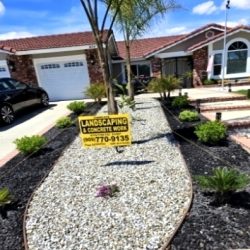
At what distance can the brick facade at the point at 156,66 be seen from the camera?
65.4ft

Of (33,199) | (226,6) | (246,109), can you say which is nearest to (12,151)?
(33,199)

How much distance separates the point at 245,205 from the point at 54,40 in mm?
16839

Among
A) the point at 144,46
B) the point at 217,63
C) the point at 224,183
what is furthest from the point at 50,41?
the point at 224,183

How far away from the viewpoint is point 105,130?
5.49 meters

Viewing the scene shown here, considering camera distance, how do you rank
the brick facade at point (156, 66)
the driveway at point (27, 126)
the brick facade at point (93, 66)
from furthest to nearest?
1. the brick facade at point (156, 66)
2. the brick facade at point (93, 66)
3. the driveway at point (27, 126)

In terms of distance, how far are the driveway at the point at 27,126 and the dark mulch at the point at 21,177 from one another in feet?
2.63

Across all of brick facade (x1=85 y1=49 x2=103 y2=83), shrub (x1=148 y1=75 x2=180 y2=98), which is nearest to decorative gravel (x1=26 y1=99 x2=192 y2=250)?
shrub (x1=148 y1=75 x2=180 y2=98)

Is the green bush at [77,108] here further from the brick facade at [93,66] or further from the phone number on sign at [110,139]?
the phone number on sign at [110,139]

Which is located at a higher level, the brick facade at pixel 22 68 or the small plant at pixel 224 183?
the brick facade at pixel 22 68

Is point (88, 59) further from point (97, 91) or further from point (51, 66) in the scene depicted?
point (97, 91)

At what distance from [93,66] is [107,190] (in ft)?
44.9

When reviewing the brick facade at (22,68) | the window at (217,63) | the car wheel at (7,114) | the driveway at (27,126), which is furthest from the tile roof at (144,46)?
the car wheel at (7,114)

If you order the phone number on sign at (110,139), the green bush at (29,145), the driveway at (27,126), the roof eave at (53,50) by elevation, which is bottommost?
the driveway at (27,126)

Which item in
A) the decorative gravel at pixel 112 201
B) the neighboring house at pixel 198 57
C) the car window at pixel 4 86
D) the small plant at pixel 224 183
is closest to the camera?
the decorative gravel at pixel 112 201
